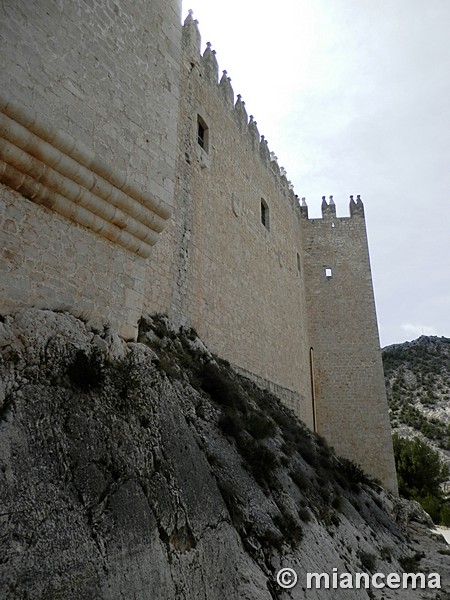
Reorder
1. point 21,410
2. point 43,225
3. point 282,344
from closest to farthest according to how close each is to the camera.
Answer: point 21,410 → point 43,225 → point 282,344

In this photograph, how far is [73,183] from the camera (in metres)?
4.39

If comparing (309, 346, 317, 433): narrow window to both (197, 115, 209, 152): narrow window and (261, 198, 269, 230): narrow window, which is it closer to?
(261, 198, 269, 230): narrow window

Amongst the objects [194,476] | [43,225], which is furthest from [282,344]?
[43,225]

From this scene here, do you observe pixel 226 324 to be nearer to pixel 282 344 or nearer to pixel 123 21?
pixel 282 344

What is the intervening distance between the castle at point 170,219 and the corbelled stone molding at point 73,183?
0.01 metres

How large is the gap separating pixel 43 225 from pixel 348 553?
625cm

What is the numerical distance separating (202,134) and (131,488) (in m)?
9.77

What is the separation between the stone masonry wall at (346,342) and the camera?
57.2ft

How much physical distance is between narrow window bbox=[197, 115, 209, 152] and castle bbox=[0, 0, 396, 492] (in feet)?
0.13

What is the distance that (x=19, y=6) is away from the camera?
403 cm

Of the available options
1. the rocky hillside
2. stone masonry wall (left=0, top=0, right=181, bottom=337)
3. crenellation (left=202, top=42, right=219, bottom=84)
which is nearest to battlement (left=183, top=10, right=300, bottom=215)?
crenellation (left=202, top=42, right=219, bottom=84)

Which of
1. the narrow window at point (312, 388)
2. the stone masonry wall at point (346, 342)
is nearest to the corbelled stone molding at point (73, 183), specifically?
the narrow window at point (312, 388)

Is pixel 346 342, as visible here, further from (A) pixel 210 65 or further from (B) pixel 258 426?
(B) pixel 258 426

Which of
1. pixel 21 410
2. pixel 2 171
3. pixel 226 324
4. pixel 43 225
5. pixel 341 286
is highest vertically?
pixel 341 286
